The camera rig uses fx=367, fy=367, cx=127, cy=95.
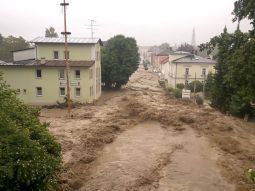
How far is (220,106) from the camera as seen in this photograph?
1593 inches

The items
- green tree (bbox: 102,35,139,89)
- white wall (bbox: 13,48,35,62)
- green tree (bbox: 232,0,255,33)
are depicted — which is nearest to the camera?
green tree (bbox: 232,0,255,33)

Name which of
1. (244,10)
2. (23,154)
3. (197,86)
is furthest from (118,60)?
(23,154)

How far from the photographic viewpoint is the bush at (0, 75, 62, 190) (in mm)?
11641

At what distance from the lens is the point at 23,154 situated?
Answer: 1215 centimetres

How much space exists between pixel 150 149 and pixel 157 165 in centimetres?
385

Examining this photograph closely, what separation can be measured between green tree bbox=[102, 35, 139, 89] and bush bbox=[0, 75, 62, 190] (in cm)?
4404

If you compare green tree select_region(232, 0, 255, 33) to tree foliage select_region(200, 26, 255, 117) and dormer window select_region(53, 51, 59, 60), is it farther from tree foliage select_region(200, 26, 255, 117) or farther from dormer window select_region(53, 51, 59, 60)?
dormer window select_region(53, 51, 59, 60)

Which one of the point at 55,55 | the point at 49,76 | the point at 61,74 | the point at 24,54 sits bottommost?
the point at 49,76

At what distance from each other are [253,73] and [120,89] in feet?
156

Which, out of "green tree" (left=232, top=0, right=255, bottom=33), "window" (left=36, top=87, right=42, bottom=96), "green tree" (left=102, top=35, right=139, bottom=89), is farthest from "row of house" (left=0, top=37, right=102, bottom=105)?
"green tree" (left=232, top=0, right=255, bottom=33)

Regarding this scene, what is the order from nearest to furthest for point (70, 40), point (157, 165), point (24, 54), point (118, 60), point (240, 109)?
point (157, 165), point (240, 109), point (70, 40), point (24, 54), point (118, 60)

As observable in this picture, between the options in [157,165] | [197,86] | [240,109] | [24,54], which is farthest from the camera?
[197,86]

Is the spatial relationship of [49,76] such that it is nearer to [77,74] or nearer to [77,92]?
[77,74]

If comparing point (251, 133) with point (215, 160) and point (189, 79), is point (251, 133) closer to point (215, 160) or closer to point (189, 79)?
point (215, 160)
